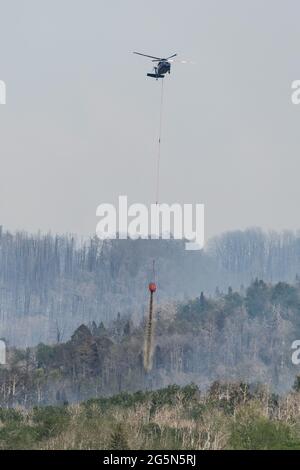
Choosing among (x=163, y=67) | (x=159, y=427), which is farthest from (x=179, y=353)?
(x=159, y=427)

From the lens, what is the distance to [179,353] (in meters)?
160

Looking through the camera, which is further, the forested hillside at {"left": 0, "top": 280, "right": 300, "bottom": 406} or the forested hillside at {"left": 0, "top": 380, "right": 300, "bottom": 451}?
the forested hillside at {"left": 0, "top": 280, "right": 300, "bottom": 406}

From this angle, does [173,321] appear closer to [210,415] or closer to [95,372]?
[95,372]

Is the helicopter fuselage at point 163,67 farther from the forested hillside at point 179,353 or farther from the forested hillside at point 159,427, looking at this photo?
the forested hillside at point 179,353

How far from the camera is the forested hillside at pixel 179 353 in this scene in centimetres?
12319

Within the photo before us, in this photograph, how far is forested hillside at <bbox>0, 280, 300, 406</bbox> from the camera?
123 m

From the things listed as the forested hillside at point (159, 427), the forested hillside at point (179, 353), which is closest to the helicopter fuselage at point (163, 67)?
the forested hillside at point (159, 427)

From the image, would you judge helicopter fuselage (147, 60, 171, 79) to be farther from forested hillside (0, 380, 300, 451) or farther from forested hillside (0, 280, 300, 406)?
forested hillside (0, 280, 300, 406)

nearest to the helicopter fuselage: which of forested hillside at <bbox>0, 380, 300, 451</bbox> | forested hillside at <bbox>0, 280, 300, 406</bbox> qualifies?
forested hillside at <bbox>0, 380, 300, 451</bbox>

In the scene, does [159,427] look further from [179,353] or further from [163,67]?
[179,353]

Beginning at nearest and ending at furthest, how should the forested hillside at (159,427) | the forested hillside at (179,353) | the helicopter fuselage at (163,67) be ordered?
the forested hillside at (159,427)
the helicopter fuselage at (163,67)
the forested hillside at (179,353)
